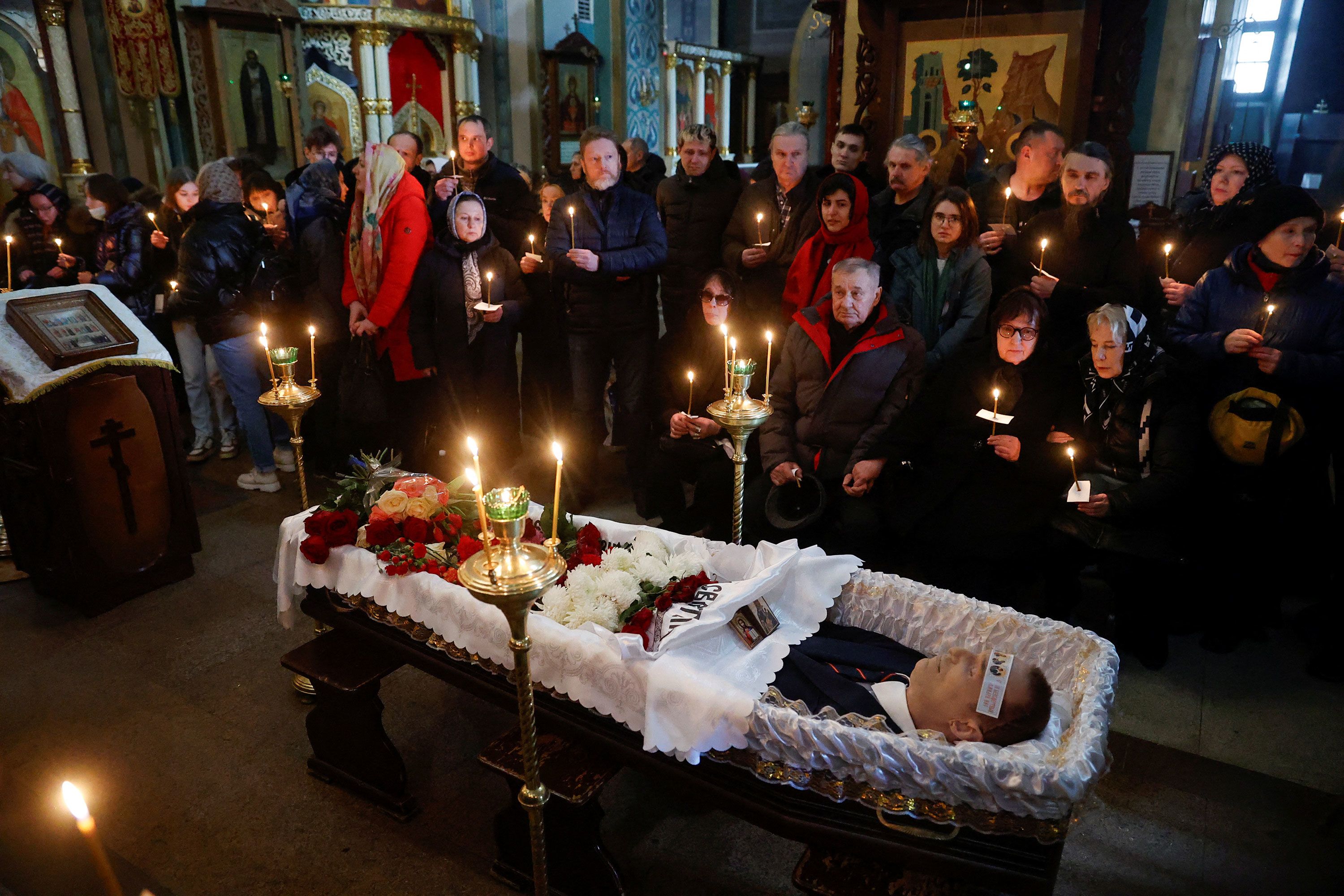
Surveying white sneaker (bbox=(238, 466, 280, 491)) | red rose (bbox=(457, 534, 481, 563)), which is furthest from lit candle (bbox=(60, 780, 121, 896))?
white sneaker (bbox=(238, 466, 280, 491))

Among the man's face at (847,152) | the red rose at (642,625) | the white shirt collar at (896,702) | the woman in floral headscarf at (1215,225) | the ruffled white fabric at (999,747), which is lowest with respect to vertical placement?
the white shirt collar at (896,702)

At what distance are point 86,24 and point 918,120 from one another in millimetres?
8500

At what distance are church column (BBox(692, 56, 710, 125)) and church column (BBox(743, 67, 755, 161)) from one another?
1.53 metres

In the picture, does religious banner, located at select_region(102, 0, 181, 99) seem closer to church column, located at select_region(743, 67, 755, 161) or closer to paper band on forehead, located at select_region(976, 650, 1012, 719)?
church column, located at select_region(743, 67, 755, 161)

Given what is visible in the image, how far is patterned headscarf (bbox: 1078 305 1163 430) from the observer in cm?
339

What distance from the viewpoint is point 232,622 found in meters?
3.81

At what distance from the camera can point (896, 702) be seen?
2.21 m

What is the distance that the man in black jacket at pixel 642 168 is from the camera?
601 cm

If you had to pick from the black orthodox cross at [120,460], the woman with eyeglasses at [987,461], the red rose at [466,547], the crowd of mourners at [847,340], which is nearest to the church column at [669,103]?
the crowd of mourners at [847,340]

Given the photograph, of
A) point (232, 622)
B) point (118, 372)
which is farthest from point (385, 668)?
point (118, 372)

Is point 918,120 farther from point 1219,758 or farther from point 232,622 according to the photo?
point 232,622

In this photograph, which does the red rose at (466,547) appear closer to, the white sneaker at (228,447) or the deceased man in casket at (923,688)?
the deceased man in casket at (923,688)

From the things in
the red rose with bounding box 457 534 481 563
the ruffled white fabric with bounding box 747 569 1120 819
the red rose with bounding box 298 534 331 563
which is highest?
the red rose with bounding box 457 534 481 563

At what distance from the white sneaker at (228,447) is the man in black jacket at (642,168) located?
318cm
